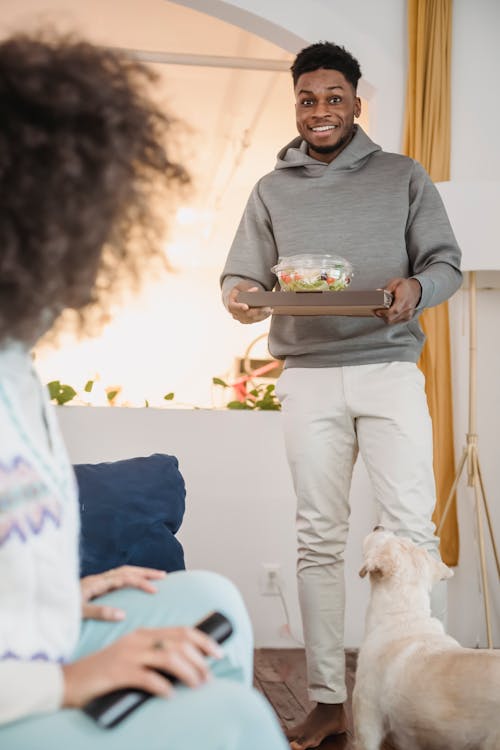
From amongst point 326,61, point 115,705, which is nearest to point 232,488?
point 326,61

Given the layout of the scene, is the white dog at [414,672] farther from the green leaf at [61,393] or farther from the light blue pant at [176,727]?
the green leaf at [61,393]

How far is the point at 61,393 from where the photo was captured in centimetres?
343

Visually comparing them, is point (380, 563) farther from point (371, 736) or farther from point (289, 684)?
point (289, 684)

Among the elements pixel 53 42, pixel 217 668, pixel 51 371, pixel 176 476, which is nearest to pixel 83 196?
pixel 53 42

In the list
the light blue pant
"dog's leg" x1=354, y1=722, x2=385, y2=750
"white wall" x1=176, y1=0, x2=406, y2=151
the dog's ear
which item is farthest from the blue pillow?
"white wall" x1=176, y1=0, x2=406, y2=151

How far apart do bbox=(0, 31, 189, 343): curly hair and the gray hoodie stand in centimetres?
143

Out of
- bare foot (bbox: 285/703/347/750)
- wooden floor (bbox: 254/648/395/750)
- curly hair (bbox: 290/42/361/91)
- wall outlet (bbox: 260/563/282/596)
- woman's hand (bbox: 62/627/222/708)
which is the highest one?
curly hair (bbox: 290/42/361/91)

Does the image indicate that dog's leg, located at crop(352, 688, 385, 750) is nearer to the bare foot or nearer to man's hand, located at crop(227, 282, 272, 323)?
the bare foot

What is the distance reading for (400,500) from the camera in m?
2.23

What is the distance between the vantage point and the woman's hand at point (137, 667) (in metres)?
0.85

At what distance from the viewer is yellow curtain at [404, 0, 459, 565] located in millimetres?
3395

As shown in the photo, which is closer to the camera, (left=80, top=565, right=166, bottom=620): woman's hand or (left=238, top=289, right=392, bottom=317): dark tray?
(left=80, top=565, right=166, bottom=620): woman's hand

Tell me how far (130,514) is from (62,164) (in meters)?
1.21

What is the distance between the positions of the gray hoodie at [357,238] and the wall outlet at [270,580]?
122 centimetres
